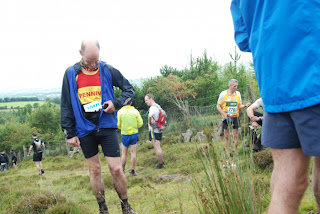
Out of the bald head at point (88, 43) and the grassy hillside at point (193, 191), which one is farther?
the bald head at point (88, 43)

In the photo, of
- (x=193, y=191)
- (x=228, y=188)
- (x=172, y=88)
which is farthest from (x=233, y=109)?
(x=172, y=88)

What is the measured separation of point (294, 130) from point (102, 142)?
8.88 ft

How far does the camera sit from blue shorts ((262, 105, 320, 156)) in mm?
1364

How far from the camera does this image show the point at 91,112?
377 cm

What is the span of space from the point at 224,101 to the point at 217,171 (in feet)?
20.3

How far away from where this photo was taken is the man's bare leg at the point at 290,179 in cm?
149

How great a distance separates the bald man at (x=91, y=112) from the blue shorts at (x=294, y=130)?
7.96 feet

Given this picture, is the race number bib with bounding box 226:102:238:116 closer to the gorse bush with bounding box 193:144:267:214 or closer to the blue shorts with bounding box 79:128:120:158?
the blue shorts with bounding box 79:128:120:158

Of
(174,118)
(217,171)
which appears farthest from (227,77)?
(217,171)

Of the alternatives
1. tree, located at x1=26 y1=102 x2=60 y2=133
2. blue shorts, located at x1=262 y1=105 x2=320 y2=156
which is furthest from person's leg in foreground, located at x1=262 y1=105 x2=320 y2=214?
tree, located at x1=26 y1=102 x2=60 y2=133

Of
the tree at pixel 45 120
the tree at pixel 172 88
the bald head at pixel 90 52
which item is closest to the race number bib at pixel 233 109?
the bald head at pixel 90 52

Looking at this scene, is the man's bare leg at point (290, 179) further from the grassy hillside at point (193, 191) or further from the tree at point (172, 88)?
the tree at point (172, 88)

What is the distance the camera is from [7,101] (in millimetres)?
166125

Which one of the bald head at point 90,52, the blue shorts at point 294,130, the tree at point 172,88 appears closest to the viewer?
the blue shorts at point 294,130
